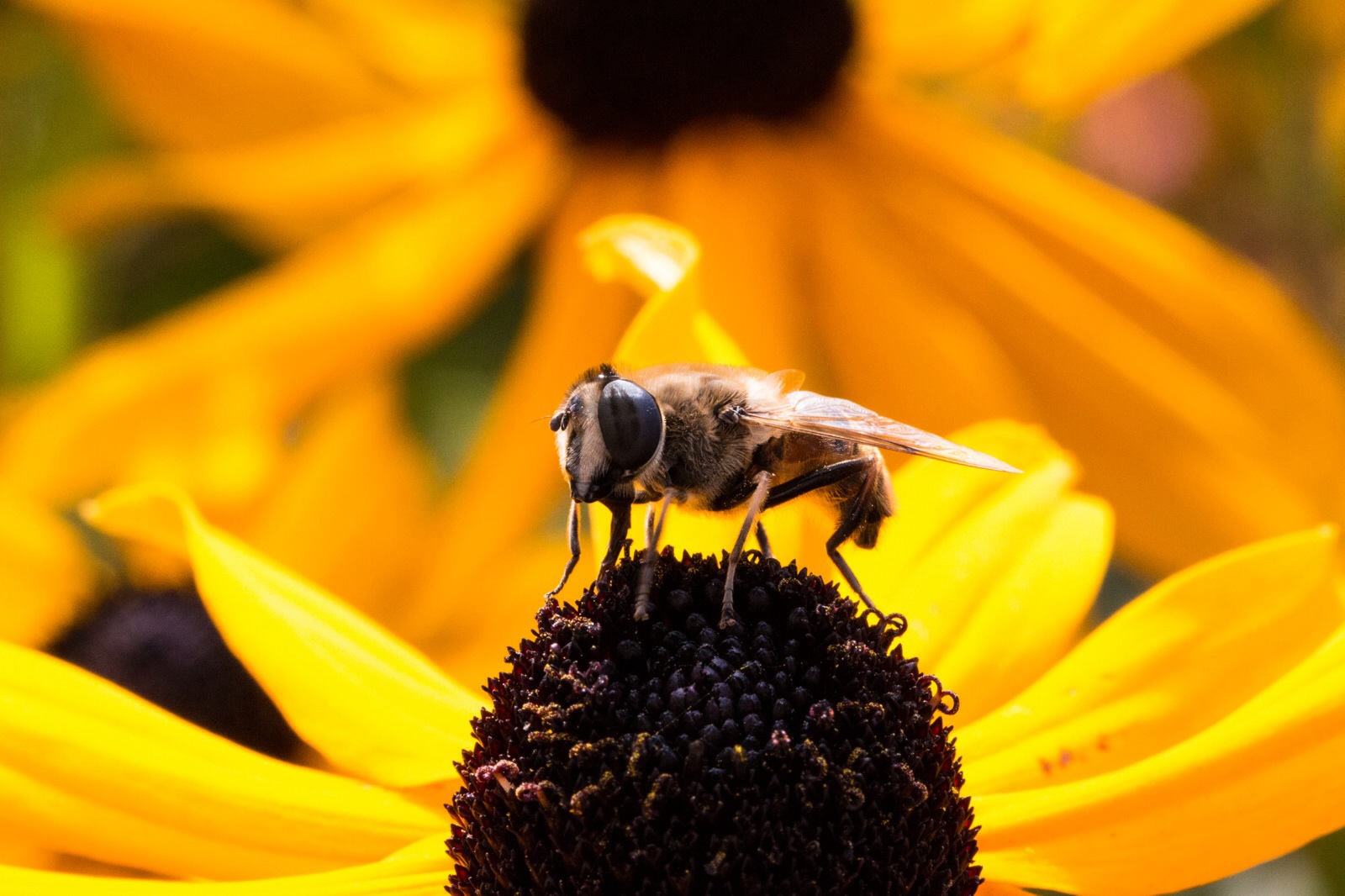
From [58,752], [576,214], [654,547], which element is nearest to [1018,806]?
[654,547]

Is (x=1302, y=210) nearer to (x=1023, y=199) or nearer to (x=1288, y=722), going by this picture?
(x=1023, y=199)

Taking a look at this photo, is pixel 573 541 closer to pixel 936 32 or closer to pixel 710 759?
pixel 710 759

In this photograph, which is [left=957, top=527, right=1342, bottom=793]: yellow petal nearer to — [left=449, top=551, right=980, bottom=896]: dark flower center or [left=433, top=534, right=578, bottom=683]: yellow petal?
[left=449, top=551, right=980, bottom=896]: dark flower center

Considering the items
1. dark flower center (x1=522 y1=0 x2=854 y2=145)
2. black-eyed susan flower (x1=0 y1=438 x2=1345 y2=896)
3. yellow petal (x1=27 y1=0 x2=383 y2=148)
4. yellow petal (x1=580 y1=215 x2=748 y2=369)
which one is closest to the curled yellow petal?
yellow petal (x1=580 y1=215 x2=748 y2=369)

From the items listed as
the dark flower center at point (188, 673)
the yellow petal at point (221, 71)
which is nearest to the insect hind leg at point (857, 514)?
the dark flower center at point (188, 673)

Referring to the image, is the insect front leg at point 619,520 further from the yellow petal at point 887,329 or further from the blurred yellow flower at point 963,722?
the yellow petal at point 887,329

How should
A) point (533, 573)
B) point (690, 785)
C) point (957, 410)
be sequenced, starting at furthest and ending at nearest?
1. point (533, 573)
2. point (957, 410)
3. point (690, 785)
